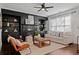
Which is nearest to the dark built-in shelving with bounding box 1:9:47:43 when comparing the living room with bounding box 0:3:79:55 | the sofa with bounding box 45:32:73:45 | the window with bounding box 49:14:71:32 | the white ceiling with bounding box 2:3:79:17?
the living room with bounding box 0:3:79:55

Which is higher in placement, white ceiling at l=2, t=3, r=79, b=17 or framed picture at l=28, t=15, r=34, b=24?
white ceiling at l=2, t=3, r=79, b=17

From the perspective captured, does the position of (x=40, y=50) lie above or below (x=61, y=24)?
below

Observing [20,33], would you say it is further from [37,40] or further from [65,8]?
[65,8]

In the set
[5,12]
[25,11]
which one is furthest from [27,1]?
[5,12]

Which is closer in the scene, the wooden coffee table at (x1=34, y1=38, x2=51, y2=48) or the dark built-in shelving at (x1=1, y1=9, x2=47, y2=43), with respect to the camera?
the dark built-in shelving at (x1=1, y1=9, x2=47, y2=43)

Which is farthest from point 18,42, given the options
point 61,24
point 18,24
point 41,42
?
point 61,24

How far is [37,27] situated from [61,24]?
2.02 feet

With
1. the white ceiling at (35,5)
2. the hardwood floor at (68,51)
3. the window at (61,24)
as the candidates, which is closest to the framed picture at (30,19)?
the white ceiling at (35,5)

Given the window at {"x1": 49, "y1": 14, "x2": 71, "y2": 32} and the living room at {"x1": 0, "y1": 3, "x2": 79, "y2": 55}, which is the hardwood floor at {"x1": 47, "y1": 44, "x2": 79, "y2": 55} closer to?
the living room at {"x1": 0, "y1": 3, "x2": 79, "y2": 55}

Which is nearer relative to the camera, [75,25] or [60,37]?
[75,25]

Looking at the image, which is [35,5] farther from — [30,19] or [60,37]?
[60,37]

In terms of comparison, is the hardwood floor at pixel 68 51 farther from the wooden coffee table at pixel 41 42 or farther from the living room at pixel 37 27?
the wooden coffee table at pixel 41 42

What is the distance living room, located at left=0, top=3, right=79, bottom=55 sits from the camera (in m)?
2.11

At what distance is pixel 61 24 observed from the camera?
88.0 inches
